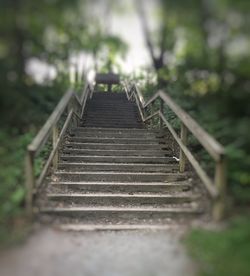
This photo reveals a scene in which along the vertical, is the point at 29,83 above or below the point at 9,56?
below

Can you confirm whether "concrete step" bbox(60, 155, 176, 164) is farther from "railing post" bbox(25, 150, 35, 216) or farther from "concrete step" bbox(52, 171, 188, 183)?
"railing post" bbox(25, 150, 35, 216)

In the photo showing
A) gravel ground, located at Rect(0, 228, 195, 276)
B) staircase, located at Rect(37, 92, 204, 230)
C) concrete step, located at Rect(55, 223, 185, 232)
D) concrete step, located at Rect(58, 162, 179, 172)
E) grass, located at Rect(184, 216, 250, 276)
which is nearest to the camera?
grass, located at Rect(184, 216, 250, 276)

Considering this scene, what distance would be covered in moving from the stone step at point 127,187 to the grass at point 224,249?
1.69 metres

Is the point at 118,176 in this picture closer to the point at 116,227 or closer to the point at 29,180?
the point at 116,227

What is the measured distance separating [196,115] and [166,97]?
123 cm

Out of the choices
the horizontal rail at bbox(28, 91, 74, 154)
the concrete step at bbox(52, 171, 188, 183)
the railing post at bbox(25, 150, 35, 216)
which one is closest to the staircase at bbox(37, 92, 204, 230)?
the concrete step at bbox(52, 171, 188, 183)

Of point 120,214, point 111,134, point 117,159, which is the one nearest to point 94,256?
point 120,214

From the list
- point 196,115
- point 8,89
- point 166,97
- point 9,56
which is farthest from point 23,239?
point 166,97

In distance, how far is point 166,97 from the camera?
5.86m

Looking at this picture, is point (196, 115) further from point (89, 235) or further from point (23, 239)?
point (23, 239)

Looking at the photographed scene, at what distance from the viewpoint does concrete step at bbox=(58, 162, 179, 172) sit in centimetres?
586

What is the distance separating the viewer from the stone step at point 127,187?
203 inches

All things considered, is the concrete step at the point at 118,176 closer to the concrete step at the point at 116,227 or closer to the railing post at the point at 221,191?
the concrete step at the point at 116,227

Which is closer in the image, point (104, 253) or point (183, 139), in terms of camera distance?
point (104, 253)
